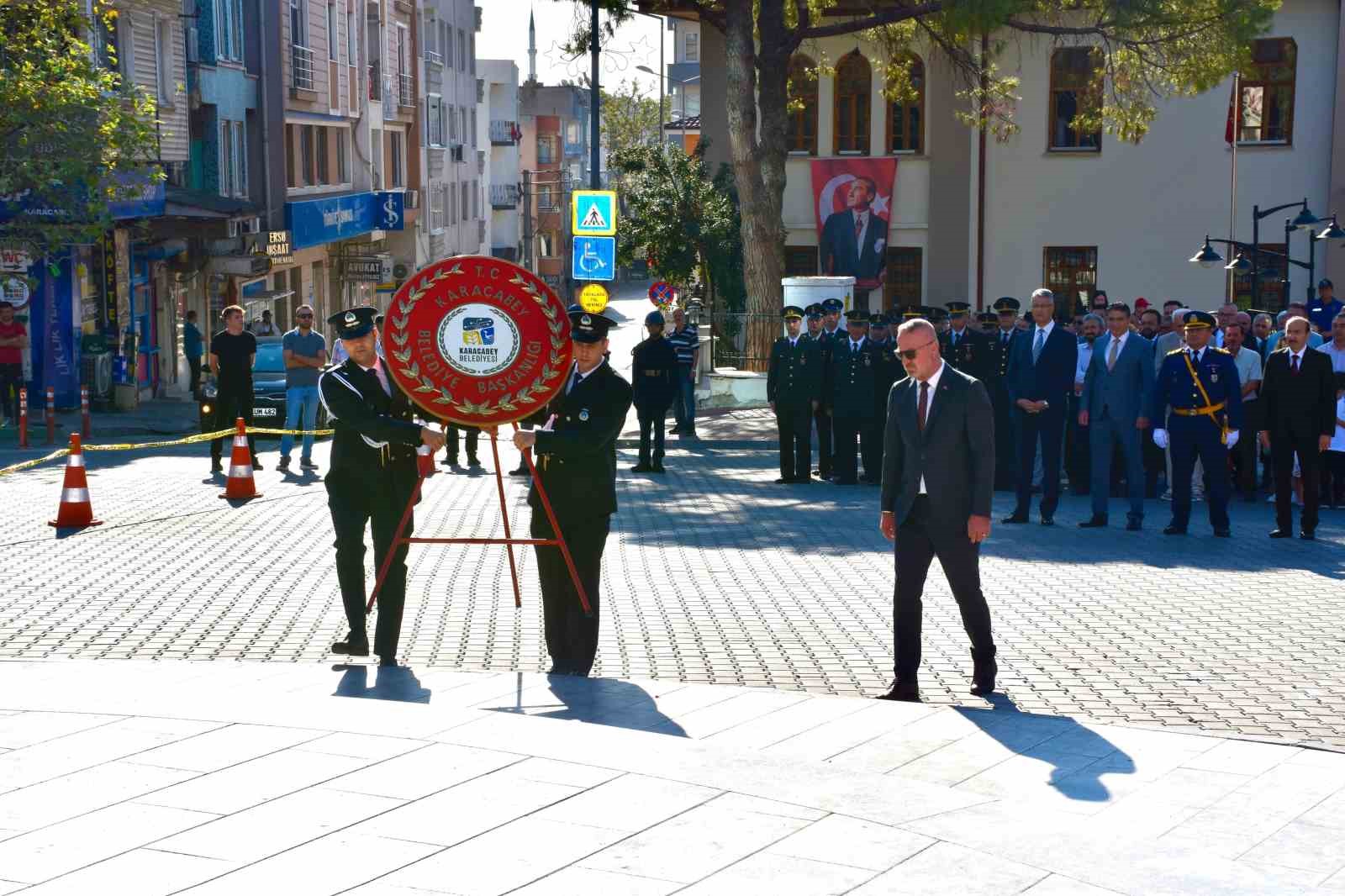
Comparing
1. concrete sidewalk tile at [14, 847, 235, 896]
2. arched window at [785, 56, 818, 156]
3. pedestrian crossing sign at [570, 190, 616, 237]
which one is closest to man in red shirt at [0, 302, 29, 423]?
pedestrian crossing sign at [570, 190, 616, 237]

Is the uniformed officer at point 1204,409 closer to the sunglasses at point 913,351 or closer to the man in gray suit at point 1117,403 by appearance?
the man in gray suit at point 1117,403

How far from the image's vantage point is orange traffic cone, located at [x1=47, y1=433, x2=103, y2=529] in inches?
565

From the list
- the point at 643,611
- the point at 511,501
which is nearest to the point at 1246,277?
the point at 511,501

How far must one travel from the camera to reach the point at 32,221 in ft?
79.4

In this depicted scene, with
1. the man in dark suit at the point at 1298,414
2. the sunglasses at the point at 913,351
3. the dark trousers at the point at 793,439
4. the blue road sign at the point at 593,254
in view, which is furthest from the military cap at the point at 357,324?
the blue road sign at the point at 593,254

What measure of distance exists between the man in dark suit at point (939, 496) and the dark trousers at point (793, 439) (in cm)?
1023

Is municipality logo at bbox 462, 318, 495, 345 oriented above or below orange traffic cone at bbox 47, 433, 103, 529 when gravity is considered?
above

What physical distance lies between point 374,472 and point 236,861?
3455 millimetres

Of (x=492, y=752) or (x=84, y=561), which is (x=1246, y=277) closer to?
(x=84, y=561)

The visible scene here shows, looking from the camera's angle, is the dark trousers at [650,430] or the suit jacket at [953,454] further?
the dark trousers at [650,430]

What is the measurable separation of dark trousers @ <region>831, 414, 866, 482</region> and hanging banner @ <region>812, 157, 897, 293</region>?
17601 mm

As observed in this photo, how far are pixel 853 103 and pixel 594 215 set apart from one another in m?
10.7

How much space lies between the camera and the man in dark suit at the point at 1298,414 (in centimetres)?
1370

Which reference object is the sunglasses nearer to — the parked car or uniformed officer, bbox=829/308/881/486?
uniformed officer, bbox=829/308/881/486
